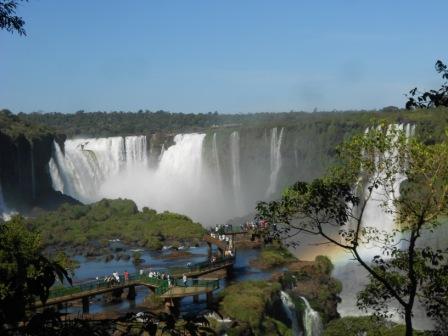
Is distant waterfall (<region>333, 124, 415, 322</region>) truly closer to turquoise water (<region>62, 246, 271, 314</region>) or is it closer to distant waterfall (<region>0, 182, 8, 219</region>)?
turquoise water (<region>62, 246, 271, 314</region>)

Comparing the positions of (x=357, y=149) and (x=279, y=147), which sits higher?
(x=357, y=149)

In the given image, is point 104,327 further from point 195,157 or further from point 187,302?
point 195,157

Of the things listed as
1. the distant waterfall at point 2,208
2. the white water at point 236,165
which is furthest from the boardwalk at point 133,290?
the white water at point 236,165

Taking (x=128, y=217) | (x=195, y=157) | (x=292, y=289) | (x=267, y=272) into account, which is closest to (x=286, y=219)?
(x=292, y=289)

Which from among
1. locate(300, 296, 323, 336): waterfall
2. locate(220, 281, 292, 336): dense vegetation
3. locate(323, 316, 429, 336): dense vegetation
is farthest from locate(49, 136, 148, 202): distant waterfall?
locate(323, 316, 429, 336): dense vegetation

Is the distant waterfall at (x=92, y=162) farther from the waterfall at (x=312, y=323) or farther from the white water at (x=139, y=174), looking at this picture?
the waterfall at (x=312, y=323)

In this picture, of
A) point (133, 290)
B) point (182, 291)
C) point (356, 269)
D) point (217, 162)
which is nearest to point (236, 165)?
point (217, 162)
